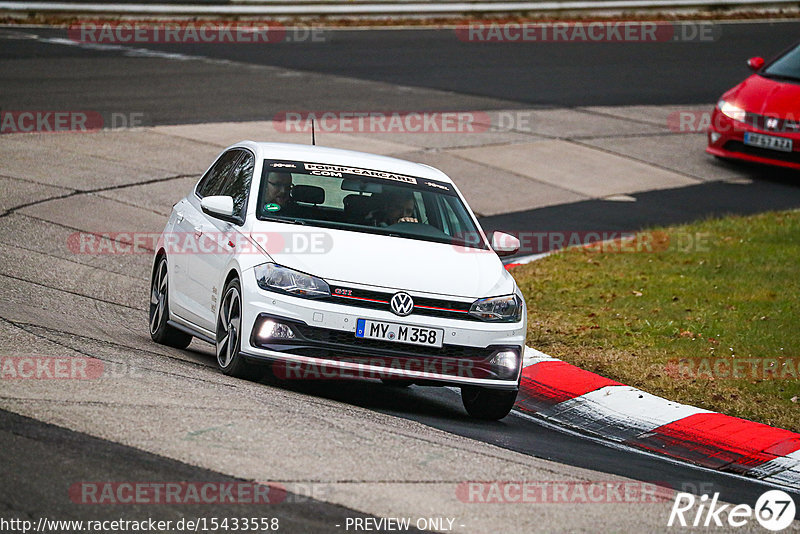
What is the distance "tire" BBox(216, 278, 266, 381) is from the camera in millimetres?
7848

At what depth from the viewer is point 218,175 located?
9.68m

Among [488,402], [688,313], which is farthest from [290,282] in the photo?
[688,313]

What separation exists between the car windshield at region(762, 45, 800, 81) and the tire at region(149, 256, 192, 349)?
12.3 m

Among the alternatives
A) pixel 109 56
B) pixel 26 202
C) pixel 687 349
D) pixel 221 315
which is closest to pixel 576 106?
pixel 109 56

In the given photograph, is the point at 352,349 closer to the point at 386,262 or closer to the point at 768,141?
the point at 386,262

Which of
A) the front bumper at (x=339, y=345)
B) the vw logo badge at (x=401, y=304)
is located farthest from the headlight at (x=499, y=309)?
the vw logo badge at (x=401, y=304)

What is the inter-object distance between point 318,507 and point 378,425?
1.58m

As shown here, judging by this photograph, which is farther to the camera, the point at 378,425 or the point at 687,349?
the point at 687,349

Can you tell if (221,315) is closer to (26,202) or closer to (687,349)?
(687,349)

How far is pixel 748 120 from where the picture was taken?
60.4 feet

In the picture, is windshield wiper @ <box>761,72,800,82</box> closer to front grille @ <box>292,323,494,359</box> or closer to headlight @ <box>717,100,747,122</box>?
headlight @ <box>717,100,747,122</box>

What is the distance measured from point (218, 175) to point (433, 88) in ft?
45.0

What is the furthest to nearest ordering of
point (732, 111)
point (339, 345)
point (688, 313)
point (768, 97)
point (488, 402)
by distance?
point (732, 111) < point (768, 97) < point (688, 313) < point (488, 402) < point (339, 345)

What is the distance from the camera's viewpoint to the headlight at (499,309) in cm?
787
